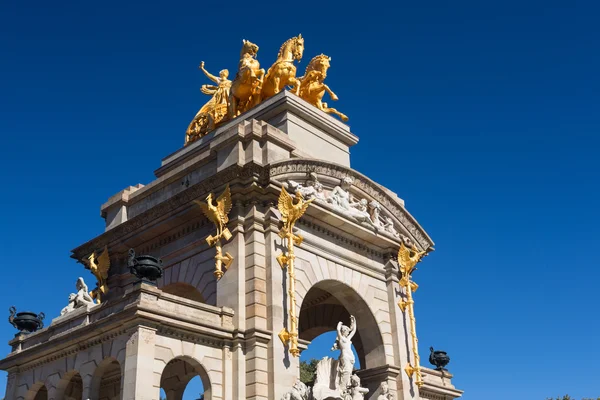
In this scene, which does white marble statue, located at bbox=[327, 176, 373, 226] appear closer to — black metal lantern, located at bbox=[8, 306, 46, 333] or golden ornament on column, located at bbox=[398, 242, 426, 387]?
golden ornament on column, located at bbox=[398, 242, 426, 387]

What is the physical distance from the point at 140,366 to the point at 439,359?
1879cm

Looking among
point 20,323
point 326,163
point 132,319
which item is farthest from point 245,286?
point 20,323

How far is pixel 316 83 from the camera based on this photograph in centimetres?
3709

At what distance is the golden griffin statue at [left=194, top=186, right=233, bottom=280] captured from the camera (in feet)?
90.5

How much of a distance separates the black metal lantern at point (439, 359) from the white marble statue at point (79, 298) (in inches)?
679

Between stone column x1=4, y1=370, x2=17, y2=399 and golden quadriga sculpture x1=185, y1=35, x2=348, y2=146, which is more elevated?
golden quadriga sculpture x1=185, y1=35, x2=348, y2=146

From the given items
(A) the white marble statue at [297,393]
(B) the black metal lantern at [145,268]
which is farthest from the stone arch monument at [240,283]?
(A) the white marble statue at [297,393]

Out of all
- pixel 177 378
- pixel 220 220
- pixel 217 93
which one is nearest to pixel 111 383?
pixel 177 378

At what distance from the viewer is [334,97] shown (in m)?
38.5

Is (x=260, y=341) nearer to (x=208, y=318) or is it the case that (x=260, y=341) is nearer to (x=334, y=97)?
(x=208, y=318)

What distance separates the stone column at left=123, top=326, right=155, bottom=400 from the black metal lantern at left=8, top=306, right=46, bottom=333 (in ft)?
29.9

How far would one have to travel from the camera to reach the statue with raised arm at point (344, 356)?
27.2 meters

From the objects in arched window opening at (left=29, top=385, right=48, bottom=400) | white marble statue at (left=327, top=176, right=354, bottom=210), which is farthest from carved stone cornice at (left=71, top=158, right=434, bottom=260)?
arched window opening at (left=29, top=385, right=48, bottom=400)

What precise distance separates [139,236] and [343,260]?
9.12 meters
